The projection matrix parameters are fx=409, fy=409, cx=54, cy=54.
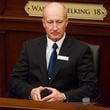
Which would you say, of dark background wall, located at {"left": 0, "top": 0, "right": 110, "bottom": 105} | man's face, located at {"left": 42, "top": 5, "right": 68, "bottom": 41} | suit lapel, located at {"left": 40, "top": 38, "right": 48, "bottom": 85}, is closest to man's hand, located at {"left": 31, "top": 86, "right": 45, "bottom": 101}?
suit lapel, located at {"left": 40, "top": 38, "right": 48, "bottom": 85}

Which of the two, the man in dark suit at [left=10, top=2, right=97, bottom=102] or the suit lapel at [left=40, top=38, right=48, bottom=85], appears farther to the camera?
the suit lapel at [left=40, top=38, right=48, bottom=85]

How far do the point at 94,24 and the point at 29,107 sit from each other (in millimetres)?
2343

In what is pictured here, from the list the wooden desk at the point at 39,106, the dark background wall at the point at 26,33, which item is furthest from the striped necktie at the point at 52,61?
the wooden desk at the point at 39,106

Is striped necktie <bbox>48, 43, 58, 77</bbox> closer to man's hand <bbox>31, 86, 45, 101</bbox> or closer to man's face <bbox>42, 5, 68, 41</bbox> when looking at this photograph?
man's face <bbox>42, 5, 68, 41</bbox>

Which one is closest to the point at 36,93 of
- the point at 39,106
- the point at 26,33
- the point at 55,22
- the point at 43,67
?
the point at 43,67

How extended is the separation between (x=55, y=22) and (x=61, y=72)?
380 mm

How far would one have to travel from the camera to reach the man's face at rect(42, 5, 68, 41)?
3000 mm

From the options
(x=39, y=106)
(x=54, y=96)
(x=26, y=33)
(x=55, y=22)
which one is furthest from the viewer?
(x=26, y=33)

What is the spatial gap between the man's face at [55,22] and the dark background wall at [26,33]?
110cm

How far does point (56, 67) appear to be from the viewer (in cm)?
308

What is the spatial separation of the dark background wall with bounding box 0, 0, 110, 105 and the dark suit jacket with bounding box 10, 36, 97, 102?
978 mm

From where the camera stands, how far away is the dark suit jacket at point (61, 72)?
3039mm

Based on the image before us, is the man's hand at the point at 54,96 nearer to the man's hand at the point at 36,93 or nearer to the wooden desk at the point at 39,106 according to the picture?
the man's hand at the point at 36,93

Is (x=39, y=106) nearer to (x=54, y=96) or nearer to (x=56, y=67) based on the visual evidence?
(x=54, y=96)
